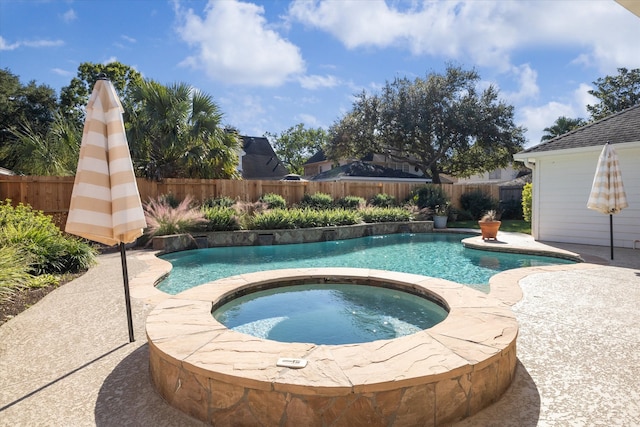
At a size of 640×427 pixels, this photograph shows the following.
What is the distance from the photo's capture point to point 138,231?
3.34 m

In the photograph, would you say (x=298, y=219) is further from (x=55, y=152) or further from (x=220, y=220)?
(x=55, y=152)

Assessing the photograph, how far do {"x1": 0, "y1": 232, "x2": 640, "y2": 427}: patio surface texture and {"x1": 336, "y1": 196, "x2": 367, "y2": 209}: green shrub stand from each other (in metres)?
10.1

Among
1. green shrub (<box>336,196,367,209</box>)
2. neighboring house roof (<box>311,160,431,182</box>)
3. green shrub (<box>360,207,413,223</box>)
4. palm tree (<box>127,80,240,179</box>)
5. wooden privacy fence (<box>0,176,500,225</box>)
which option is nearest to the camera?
wooden privacy fence (<box>0,176,500,225</box>)

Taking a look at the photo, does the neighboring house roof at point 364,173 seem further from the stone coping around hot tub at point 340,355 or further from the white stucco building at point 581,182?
the stone coping around hot tub at point 340,355

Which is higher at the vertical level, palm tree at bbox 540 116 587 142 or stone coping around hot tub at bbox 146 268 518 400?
palm tree at bbox 540 116 587 142

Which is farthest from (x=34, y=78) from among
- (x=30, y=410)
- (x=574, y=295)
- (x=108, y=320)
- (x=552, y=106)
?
(x=552, y=106)

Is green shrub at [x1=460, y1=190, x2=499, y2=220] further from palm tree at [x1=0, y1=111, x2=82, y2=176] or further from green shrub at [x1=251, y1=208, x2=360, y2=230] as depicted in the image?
palm tree at [x1=0, y1=111, x2=82, y2=176]

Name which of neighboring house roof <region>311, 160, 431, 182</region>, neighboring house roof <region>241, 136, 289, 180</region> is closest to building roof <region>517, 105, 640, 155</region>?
neighboring house roof <region>311, 160, 431, 182</region>

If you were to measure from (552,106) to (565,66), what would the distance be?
1314 cm

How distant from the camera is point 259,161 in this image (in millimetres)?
29188

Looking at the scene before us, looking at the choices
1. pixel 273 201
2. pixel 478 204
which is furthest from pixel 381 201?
pixel 478 204

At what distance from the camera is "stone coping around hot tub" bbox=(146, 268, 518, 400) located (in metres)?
2.08

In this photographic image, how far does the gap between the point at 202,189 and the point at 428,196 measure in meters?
10.0

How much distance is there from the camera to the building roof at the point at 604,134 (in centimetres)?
867
